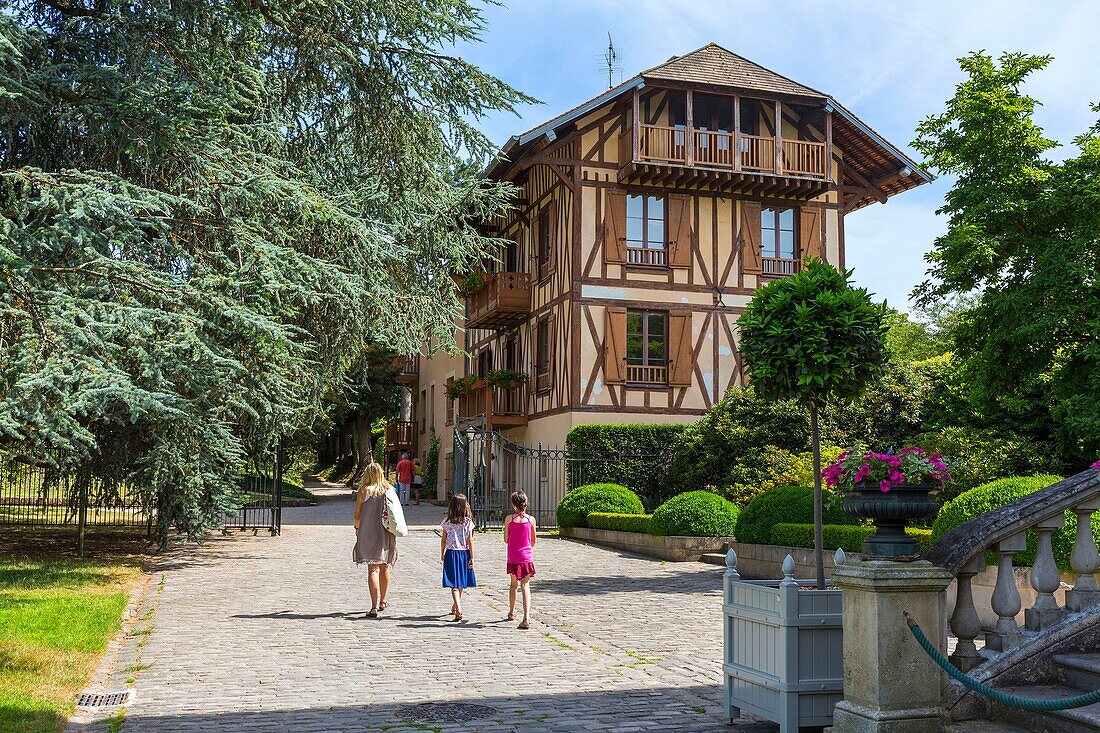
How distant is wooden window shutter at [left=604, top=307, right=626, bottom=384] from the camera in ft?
89.5

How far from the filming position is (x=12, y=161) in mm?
13891

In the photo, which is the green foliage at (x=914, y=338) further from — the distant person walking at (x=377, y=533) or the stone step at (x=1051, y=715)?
the stone step at (x=1051, y=715)

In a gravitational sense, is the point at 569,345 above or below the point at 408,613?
above

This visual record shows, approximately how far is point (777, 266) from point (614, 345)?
5474 mm

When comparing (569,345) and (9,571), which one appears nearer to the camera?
(9,571)

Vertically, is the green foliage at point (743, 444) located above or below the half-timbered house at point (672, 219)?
below

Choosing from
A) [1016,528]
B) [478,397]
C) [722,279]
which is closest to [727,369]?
[722,279]

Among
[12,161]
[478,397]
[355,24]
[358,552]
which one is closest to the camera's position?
[358,552]

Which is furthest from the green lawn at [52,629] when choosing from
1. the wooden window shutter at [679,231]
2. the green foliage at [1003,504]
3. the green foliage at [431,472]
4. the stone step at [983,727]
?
the green foliage at [431,472]

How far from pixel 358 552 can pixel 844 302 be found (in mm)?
5990

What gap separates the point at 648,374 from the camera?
91.1 ft

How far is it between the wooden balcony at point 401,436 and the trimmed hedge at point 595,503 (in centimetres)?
2664

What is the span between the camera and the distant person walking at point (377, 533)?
38.6 feet

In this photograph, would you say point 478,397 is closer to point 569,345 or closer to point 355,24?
point 569,345
